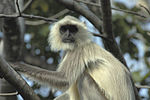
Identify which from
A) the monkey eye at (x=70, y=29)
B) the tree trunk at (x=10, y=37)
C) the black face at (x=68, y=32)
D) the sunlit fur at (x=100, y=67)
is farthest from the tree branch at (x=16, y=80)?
the monkey eye at (x=70, y=29)

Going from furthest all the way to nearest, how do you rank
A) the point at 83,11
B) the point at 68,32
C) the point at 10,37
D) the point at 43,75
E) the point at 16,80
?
the point at 68,32 → the point at 10,37 → the point at 83,11 → the point at 43,75 → the point at 16,80

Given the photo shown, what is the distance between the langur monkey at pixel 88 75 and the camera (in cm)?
520

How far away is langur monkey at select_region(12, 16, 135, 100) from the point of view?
5195 mm

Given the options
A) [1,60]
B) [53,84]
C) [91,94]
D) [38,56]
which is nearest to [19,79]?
[1,60]

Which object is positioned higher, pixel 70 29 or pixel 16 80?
pixel 70 29

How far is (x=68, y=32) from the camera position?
5938mm

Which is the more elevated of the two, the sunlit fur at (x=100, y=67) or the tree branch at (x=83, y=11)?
the tree branch at (x=83, y=11)

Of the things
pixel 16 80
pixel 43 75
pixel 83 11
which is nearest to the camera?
pixel 16 80

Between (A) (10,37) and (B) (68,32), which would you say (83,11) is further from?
(A) (10,37)

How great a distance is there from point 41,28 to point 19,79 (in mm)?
4164

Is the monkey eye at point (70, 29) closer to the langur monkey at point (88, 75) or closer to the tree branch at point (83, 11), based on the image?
the langur monkey at point (88, 75)

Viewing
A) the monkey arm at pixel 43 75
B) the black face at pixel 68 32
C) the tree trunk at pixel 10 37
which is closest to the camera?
the monkey arm at pixel 43 75

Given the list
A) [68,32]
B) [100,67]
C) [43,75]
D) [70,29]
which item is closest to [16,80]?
[43,75]

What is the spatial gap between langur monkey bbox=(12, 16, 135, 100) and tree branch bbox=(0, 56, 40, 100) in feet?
2.97
